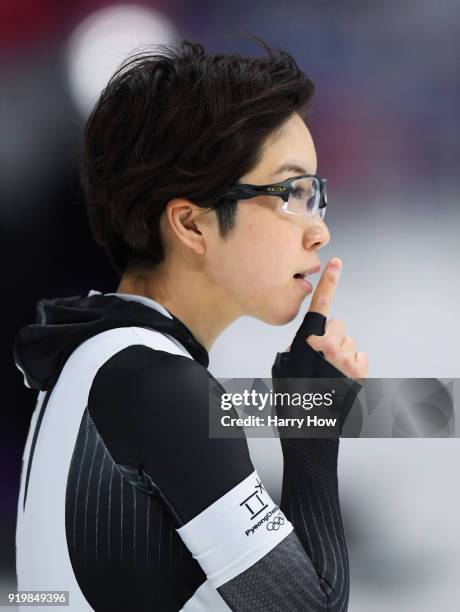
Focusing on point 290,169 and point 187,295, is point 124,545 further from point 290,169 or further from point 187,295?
point 290,169

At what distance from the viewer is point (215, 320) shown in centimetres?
121

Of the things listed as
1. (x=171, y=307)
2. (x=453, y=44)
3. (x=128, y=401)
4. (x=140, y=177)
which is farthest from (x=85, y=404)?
(x=453, y=44)

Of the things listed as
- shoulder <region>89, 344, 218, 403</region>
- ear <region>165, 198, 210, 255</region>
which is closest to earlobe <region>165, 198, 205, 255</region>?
ear <region>165, 198, 210, 255</region>

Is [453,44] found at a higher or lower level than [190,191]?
higher

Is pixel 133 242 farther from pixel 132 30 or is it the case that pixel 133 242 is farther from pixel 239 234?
pixel 132 30

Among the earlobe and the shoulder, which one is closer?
the shoulder

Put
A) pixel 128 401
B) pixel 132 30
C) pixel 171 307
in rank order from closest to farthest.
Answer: pixel 128 401 → pixel 171 307 → pixel 132 30

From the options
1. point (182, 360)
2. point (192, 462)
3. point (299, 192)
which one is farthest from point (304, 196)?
point (192, 462)

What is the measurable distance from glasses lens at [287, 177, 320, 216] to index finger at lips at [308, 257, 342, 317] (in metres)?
0.09

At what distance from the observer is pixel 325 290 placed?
3.90 feet

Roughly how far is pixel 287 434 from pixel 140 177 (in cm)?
44

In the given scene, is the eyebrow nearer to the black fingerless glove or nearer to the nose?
the nose

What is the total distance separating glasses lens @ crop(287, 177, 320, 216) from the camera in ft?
3.76

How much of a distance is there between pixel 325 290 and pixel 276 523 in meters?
0.40
